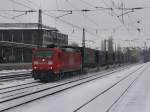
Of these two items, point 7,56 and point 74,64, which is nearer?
point 74,64

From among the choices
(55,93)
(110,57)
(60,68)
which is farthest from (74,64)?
(110,57)

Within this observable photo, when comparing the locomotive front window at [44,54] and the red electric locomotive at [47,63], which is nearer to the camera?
the red electric locomotive at [47,63]

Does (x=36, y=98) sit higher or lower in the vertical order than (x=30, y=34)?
lower

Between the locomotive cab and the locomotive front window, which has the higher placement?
the locomotive front window

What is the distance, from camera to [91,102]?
58.6 ft

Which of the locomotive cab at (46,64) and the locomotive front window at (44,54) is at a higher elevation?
the locomotive front window at (44,54)

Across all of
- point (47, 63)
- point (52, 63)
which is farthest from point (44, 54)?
point (52, 63)

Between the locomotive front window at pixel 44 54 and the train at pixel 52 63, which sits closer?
the train at pixel 52 63

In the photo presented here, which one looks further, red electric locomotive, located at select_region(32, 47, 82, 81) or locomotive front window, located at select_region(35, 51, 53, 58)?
locomotive front window, located at select_region(35, 51, 53, 58)

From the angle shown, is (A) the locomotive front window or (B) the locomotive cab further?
(A) the locomotive front window

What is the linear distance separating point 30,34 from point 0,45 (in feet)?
168

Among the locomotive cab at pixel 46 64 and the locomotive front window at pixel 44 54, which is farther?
the locomotive front window at pixel 44 54

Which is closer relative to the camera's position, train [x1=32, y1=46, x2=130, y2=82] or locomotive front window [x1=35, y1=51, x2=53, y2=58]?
train [x1=32, y1=46, x2=130, y2=82]

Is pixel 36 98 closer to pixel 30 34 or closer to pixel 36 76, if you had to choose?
pixel 36 76
